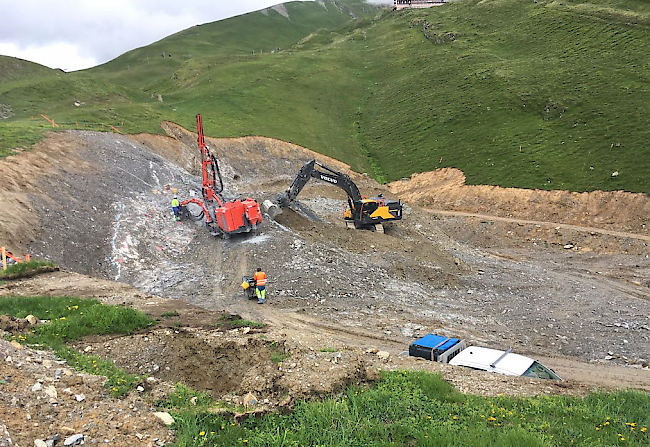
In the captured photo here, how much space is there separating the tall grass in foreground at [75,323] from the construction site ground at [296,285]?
55 cm

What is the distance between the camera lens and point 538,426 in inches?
328

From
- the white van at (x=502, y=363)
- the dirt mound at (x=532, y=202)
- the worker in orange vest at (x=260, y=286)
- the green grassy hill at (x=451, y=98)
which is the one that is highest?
the green grassy hill at (x=451, y=98)

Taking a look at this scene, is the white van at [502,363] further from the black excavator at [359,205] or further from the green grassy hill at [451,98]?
the green grassy hill at [451,98]

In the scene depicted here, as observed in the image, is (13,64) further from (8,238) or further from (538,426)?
(538,426)

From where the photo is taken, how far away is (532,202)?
1470 inches

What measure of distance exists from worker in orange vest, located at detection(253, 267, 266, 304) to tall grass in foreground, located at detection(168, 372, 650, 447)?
9.46 metres

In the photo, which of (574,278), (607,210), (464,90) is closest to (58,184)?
(574,278)

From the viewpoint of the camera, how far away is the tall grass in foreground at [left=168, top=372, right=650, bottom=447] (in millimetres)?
7820

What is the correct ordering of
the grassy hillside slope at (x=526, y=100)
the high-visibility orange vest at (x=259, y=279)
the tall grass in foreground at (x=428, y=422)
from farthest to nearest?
the grassy hillside slope at (x=526, y=100) → the high-visibility orange vest at (x=259, y=279) → the tall grass in foreground at (x=428, y=422)

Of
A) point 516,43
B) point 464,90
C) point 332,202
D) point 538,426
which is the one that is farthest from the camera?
point 516,43

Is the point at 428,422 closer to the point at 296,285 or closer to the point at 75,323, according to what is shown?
the point at 75,323

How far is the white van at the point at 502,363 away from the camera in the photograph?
1280cm

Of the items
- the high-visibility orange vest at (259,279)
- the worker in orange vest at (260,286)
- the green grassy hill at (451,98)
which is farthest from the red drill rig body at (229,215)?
the green grassy hill at (451,98)

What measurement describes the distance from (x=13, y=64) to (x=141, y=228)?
54250 millimetres
